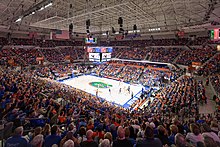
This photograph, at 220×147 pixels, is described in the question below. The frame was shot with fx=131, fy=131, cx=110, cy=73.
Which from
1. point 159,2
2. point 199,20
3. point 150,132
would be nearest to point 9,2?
point 159,2

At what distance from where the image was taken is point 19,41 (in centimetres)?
3136

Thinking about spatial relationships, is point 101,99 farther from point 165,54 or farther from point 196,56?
point 165,54

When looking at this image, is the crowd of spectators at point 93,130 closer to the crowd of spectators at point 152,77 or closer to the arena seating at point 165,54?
the crowd of spectators at point 152,77

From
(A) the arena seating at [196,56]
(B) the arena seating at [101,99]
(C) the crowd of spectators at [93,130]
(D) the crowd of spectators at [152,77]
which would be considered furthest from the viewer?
(D) the crowd of spectators at [152,77]

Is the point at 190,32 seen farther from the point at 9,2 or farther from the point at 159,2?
the point at 9,2

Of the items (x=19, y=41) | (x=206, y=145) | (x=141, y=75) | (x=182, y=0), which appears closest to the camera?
(x=206, y=145)

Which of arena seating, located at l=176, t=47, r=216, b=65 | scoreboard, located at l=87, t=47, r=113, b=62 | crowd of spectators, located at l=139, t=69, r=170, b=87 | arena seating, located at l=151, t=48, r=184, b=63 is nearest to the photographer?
arena seating, located at l=176, t=47, r=216, b=65

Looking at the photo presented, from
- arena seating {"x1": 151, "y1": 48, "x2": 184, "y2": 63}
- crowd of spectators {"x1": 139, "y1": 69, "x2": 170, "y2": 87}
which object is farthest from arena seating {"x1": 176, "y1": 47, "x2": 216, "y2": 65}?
crowd of spectators {"x1": 139, "y1": 69, "x2": 170, "y2": 87}

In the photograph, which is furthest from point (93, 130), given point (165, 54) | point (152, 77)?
point (165, 54)

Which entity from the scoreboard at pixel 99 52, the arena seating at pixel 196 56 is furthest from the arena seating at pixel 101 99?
the scoreboard at pixel 99 52

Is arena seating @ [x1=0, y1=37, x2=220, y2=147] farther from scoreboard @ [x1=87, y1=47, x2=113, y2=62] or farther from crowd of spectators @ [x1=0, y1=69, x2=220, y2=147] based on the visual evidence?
scoreboard @ [x1=87, y1=47, x2=113, y2=62]

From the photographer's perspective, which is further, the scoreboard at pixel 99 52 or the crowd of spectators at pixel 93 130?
the scoreboard at pixel 99 52

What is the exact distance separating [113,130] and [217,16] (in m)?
18.9

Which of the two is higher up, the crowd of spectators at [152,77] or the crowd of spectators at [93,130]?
the crowd of spectators at [93,130]
